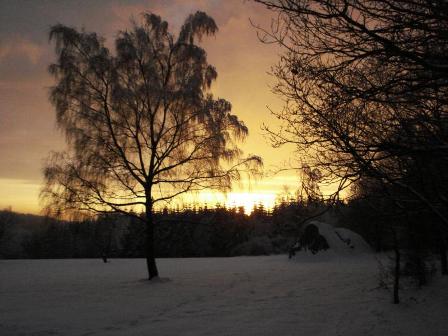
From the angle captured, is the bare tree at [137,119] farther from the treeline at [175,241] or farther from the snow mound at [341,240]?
the treeline at [175,241]

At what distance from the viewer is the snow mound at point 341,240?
24.4 meters

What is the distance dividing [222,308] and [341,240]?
18.2 meters

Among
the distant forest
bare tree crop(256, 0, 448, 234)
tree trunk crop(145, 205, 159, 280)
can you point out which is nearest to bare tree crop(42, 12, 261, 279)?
tree trunk crop(145, 205, 159, 280)

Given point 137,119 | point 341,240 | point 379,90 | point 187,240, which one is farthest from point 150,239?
point 187,240

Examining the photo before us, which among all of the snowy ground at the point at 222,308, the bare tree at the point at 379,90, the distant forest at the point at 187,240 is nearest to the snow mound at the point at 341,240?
the distant forest at the point at 187,240

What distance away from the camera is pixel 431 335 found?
6.73 metres

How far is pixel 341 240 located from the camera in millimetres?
25281

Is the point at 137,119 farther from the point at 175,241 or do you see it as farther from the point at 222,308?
the point at 175,241

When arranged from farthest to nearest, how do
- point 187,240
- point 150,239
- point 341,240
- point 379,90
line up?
point 187,240 → point 341,240 → point 150,239 → point 379,90

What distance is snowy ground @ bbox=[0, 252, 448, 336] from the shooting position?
7.00 m

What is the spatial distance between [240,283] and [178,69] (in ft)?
26.9

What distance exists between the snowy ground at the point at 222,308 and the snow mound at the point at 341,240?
426 inches

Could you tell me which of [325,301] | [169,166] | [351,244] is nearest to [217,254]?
[351,244]

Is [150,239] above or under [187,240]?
under
